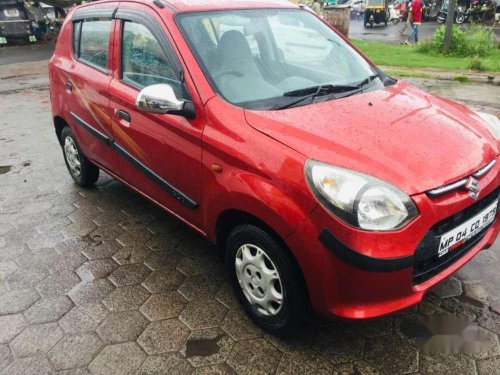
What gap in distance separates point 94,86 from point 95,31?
20.6 inches

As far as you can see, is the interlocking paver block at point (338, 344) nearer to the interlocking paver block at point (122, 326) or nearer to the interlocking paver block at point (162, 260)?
the interlocking paver block at point (122, 326)

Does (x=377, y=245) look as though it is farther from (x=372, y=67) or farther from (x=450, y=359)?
(x=372, y=67)

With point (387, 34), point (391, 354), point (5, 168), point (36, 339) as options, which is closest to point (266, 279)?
point (391, 354)

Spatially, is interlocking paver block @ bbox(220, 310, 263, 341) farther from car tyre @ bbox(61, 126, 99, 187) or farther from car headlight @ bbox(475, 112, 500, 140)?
car tyre @ bbox(61, 126, 99, 187)

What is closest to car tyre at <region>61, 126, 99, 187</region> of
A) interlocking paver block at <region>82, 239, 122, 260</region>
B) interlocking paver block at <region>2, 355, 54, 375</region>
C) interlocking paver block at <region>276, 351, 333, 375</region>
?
interlocking paver block at <region>82, 239, 122, 260</region>

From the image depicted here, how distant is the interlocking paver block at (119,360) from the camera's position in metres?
2.36

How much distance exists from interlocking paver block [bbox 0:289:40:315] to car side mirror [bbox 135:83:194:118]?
146 cm

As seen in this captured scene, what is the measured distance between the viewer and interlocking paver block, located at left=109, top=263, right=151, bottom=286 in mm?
3105

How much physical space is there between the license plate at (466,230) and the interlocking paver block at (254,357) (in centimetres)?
99

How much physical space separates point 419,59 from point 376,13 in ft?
46.5

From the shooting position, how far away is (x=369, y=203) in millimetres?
1972

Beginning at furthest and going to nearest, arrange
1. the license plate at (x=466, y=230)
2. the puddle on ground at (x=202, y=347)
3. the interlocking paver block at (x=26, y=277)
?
the interlocking paver block at (x=26, y=277), the puddle on ground at (x=202, y=347), the license plate at (x=466, y=230)

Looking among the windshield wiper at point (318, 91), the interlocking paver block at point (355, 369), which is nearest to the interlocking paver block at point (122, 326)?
the interlocking paver block at point (355, 369)

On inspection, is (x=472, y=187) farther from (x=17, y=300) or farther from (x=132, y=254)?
(x=17, y=300)
